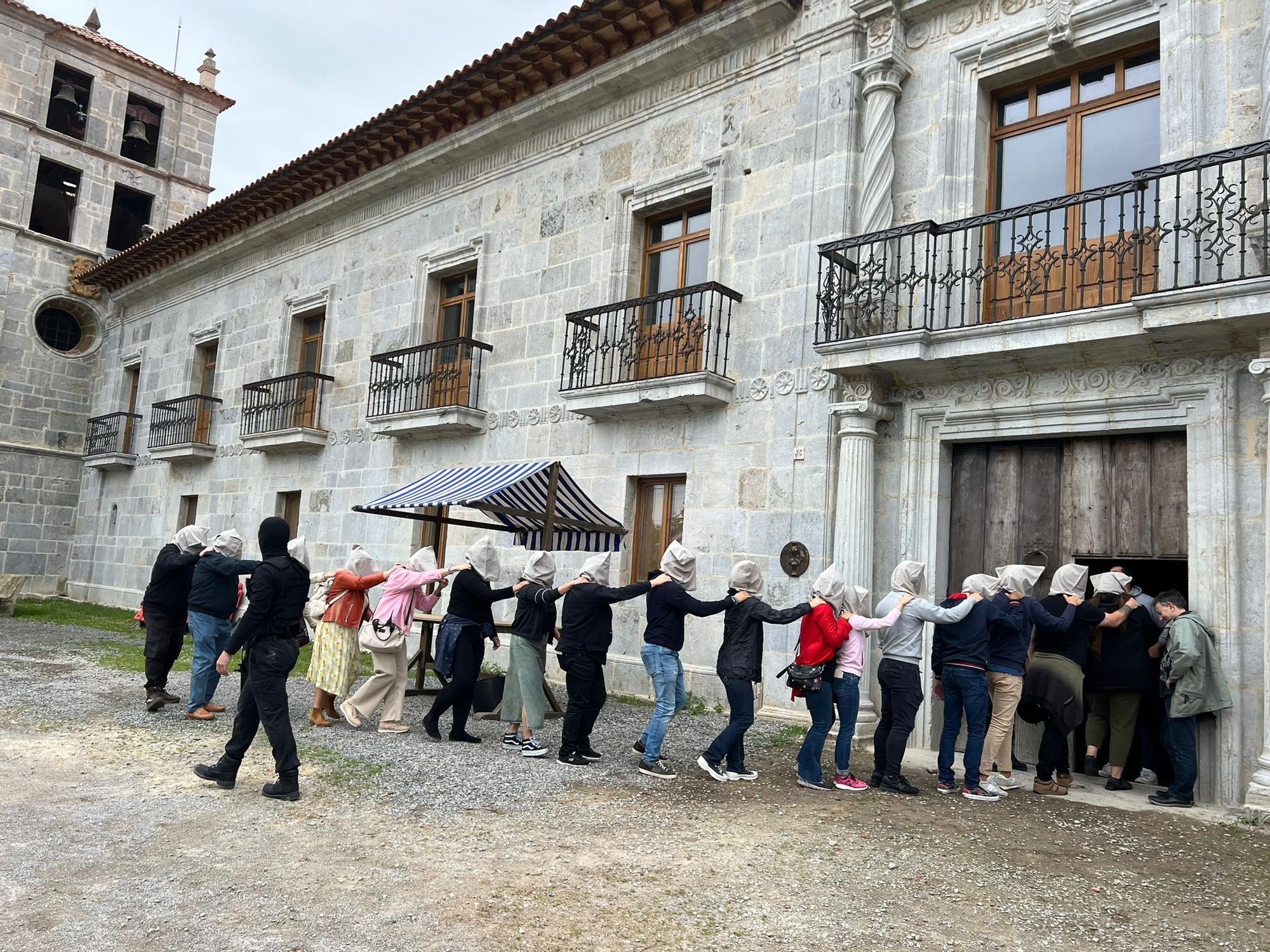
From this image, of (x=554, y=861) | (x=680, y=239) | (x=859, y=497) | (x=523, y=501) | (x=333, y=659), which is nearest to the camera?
(x=554, y=861)

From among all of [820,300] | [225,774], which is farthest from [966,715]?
[225,774]

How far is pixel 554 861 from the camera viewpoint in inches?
173

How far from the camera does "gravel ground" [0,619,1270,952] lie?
3.60m

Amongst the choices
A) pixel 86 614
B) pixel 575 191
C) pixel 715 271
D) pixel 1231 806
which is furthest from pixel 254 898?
pixel 86 614

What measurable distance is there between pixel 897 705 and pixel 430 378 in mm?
8151

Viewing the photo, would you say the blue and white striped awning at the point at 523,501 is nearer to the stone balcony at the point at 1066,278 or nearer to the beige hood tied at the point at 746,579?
the beige hood tied at the point at 746,579

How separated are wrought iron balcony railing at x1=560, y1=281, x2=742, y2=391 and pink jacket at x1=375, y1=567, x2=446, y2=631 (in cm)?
337

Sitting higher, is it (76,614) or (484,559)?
(484,559)

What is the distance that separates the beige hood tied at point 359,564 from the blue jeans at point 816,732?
3558 millimetres

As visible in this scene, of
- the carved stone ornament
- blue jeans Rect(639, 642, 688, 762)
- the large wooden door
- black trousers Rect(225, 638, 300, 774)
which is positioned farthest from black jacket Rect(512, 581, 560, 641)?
the large wooden door

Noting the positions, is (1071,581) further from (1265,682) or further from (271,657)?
(271,657)

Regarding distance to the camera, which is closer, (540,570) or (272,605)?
(272,605)

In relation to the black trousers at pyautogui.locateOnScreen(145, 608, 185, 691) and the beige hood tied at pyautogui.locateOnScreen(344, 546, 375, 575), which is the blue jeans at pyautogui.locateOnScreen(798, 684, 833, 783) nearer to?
the beige hood tied at pyautogui.locateOnScreen(344, 546, 375, 575)

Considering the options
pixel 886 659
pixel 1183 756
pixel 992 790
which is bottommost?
pixel 992 790
